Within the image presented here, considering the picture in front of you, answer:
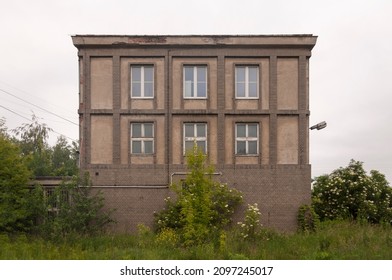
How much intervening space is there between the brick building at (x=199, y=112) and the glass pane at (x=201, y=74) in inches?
8.6

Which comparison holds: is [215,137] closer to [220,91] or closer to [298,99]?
[220,91]

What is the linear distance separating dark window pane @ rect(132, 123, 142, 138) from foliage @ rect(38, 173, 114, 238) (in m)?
3.32

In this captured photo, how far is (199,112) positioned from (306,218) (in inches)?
311

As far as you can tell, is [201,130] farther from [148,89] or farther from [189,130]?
[148,89]

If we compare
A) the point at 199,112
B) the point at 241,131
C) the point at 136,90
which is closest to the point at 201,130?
the point at 199,112

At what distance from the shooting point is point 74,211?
1814 centimetres

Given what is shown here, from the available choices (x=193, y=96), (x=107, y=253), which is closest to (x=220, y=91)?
(x=193, y=96)

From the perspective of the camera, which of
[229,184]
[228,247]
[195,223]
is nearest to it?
[228,247]

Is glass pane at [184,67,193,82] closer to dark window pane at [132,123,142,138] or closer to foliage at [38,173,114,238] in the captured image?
dark window pane at [132,123,142,138]

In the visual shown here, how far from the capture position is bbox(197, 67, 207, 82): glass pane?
2047cm

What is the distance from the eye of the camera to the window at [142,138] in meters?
20.1

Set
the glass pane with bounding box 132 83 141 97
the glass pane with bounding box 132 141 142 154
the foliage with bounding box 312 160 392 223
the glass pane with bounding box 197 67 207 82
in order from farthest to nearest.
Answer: the foliage with bounding box 312 160 392 223
the glass pane with bounding box 197 67 207 82
the glass pane with bounding box 132 83 141 97
the glass pane with bounding box 132 141 142 154

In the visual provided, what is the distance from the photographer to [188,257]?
13.1 m

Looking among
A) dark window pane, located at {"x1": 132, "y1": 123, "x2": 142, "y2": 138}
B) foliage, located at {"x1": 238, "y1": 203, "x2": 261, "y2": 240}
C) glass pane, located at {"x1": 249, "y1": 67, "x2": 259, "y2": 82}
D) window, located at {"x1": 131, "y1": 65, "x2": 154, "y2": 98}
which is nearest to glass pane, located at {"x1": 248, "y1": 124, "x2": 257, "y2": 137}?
glass pane, located at {"x1": 249, "y1": 67, "x2": 259, "y2": 82}
